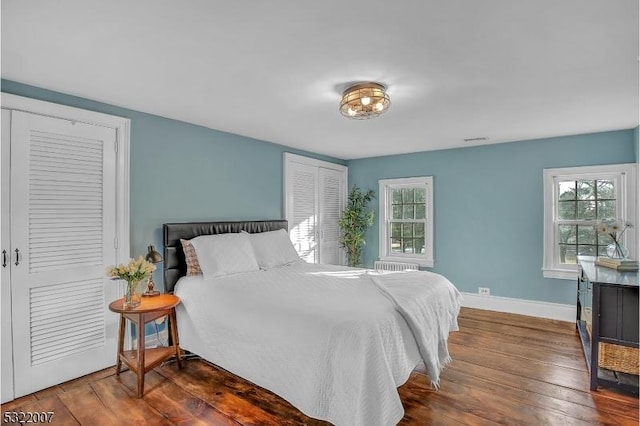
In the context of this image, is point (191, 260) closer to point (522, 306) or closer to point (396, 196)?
point (396, 196)

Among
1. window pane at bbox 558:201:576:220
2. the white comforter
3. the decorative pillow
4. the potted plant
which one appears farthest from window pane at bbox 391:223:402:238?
→ the decorative pillow

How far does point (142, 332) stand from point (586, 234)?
4.89 m

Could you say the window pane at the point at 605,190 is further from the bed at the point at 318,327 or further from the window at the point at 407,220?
the bed at the point at 318,327

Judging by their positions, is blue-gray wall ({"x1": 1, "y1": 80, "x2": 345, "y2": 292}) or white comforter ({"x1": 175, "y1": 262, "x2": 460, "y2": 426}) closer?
white comforter ({"x1": 175, "y1": 262, "x2": 460, "y2": 426})

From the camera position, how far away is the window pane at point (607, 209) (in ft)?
13.1

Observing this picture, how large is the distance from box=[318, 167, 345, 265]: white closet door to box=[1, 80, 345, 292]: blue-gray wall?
100 centimetres

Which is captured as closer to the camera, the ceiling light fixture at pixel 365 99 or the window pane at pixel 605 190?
the ceiling light fixture at pixel 365 99

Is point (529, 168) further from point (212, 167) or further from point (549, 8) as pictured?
point (212, 167)

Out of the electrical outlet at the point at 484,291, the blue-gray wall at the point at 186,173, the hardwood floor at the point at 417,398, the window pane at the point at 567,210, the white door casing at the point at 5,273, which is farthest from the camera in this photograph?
the electrical outlet at the point at 484,291

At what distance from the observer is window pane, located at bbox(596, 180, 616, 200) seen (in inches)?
157

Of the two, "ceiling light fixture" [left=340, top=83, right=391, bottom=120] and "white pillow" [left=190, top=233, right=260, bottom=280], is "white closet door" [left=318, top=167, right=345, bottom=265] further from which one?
"ceiling light fixture" [left=340, top=83, right=391, bottom=120]

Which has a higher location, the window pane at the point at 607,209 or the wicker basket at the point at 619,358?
the window pane at the point at 607,209

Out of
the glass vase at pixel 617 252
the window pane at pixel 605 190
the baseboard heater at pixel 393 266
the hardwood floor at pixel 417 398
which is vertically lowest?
the hardwood floor at pixel 417 398

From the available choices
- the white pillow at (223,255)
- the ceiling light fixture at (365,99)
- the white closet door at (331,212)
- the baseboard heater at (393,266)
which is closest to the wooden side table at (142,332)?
the white pillow at (223,255)
